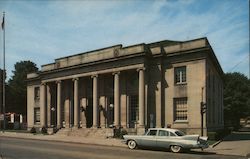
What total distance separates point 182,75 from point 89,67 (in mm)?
11818

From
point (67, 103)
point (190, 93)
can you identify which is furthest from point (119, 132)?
point (67, 103)

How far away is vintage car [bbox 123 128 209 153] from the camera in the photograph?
24.7m

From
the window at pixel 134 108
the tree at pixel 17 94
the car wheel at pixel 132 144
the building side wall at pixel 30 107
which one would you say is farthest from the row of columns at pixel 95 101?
the tree at pixel 17 94

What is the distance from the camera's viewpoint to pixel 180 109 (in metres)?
38.8

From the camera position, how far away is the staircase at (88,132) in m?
40.4

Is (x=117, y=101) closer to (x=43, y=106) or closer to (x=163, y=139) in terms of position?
(x=43, y=106)

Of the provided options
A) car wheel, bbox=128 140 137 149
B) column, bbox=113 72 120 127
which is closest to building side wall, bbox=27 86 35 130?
column, bbox=113 72 120 127

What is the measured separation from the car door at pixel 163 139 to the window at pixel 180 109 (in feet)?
40.9

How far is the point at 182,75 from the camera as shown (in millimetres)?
39000

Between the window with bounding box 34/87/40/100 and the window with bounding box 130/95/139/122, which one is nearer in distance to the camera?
the window with bounding box 130/95/139/122

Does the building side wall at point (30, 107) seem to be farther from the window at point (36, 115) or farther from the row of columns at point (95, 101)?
the row of columns at point (95, 101)

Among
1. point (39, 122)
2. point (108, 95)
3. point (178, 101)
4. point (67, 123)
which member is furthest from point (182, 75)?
point (39, 122)

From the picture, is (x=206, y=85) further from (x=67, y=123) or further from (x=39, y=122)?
(x=39, y=122)

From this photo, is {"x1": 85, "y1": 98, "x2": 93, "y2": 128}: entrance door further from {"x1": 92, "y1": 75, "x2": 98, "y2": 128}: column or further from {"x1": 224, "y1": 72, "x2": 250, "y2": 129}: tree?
{"x1": 224, "y1": 72, "x2": 250, "y2": 129}: tree
